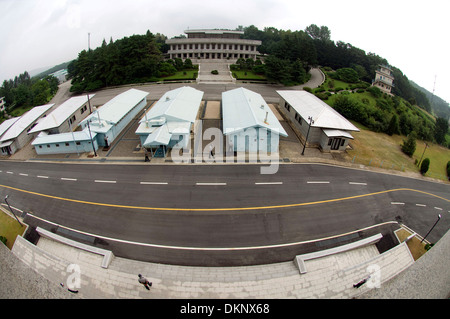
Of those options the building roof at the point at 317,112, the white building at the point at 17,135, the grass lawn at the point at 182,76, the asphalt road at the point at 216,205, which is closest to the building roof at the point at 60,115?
the white building at the point at 17,135

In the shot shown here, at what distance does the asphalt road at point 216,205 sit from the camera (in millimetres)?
17500

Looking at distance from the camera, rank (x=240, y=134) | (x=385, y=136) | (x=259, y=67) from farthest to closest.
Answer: (x=259, y=67), (x=385, y=136), (x=240, y=134)

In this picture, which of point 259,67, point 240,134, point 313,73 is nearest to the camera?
point 240,134

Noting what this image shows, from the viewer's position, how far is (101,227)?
61.6 feet

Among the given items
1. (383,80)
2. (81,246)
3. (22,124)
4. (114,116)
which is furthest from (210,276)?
(383,80)

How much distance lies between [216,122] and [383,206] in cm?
2580

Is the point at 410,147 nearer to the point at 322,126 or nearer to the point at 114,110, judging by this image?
the point at 322,126

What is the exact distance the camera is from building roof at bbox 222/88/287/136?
28.9 m

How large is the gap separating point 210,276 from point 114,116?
2800 cm

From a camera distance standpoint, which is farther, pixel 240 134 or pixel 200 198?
pixel 240 134

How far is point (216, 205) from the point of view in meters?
21.0

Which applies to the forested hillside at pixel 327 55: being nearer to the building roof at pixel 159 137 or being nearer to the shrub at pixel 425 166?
the shrub at pixel 425 166
